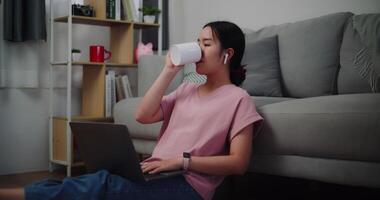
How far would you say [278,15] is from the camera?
2.89 meters

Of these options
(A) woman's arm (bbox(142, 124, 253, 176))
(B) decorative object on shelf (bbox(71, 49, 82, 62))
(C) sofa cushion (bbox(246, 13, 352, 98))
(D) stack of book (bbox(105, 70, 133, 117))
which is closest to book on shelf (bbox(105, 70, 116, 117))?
(D) stack of book (bbox(105, 70, 133, 117))

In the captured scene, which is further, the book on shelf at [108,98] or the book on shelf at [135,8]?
the book on shelf at [135,8]

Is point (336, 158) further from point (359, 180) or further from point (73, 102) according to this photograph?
point (73, 102)

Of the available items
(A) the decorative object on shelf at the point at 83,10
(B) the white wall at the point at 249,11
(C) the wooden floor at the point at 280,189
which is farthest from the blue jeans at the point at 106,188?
(A) the decorative object on shelf at the point at 83,10

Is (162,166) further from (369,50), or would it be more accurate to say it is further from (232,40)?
(369,50)

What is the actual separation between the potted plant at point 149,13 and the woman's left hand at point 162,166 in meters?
2.01

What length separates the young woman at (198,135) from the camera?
4.08 ft

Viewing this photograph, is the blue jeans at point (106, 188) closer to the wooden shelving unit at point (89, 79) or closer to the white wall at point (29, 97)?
the wooden shelving unit at point (89, 79)

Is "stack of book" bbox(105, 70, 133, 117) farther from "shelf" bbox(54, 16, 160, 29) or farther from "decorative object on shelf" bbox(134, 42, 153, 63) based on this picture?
"shelf" bbox(54, 16, 160, 29)

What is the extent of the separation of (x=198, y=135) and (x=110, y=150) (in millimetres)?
261

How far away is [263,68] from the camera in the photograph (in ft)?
7.92

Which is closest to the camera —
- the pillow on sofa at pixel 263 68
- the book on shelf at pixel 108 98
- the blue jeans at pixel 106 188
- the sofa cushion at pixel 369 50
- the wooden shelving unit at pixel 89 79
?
→ the blue jeans at pixel 106 188

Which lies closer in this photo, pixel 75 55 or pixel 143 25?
pixel 75 55

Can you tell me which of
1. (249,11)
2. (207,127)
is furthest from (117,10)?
(207,127)
